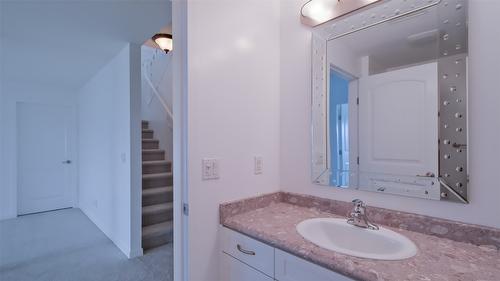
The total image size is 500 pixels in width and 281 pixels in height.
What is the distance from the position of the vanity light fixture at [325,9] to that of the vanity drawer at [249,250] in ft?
4.22

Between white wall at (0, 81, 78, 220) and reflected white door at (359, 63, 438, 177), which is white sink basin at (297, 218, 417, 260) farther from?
white wall at (0, 81, 78, 220)

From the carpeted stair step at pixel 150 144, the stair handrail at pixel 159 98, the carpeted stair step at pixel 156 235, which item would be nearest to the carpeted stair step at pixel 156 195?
the carpeted stair step at pixel 156 235

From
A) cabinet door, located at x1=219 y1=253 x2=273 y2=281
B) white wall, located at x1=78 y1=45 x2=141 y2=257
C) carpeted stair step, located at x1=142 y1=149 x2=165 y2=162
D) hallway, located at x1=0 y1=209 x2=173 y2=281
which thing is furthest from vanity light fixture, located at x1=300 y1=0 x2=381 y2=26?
carpeted stair step, located at x1=142 y1=149 x2=165 y2=162

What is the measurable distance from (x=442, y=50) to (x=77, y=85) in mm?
4980

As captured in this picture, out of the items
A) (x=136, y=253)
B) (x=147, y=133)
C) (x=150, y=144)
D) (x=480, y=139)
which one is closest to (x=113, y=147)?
(x=150, y=144)

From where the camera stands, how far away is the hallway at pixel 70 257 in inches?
85.5

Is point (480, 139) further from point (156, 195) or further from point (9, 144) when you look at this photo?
point (9, 144)

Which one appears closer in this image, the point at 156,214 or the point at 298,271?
the point at 298,271

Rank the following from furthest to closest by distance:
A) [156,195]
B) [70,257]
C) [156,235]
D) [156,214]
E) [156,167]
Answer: [156,167]
[156,195]
[156,214]
[156,235]
[70,257]

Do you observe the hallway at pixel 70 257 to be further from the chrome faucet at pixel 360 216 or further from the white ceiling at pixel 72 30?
the white ceiling at pixel 72 30

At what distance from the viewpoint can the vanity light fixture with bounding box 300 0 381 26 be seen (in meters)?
1.32

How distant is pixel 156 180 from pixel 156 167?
0.27 metres

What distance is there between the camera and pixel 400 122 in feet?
3.81

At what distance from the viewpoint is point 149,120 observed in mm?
4590
